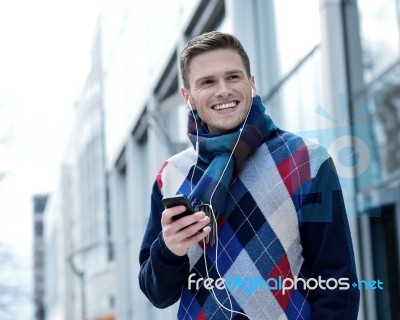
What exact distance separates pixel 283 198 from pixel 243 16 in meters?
5.16

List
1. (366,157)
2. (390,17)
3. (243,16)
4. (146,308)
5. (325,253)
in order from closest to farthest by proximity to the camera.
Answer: (325,253)
(366,157)
(390,17)
(243,16)
(146,308)

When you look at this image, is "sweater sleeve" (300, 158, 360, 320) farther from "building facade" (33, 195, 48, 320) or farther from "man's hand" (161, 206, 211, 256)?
"building facade" (33, 195, 48, 320)

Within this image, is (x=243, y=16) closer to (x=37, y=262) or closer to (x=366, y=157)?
(x=366, y=157)

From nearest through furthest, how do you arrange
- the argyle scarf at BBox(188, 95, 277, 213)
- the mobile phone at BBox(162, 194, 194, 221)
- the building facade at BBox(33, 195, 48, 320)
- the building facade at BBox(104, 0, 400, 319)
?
the mobile phone at BBox(162, 194, 194, 221)
the argyle scarf at BBox(188, 95, 277, 213)
the building facade at BBox(104, 0, 400, 319)
the building facade at BBox(33, 195, 48, 320)

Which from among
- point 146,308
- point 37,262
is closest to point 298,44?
point 146,308

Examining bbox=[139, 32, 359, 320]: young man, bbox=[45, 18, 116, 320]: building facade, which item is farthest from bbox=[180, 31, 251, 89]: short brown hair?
bbox=[45, 18, 116, 320]: building facade

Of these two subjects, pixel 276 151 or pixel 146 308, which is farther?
pixel 146 308

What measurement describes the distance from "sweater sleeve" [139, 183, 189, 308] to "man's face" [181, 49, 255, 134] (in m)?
Result: 0.29

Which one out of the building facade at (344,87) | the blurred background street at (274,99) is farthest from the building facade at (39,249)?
the building facade at (344,87)

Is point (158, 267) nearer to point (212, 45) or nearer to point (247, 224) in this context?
point (247, 224)

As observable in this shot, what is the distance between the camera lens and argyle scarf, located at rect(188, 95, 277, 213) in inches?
79.6

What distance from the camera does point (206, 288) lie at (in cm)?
206

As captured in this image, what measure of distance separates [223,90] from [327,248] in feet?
1.60

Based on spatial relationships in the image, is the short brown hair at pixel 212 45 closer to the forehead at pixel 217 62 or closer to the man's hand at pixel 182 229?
the forehead at pixel 217 62
